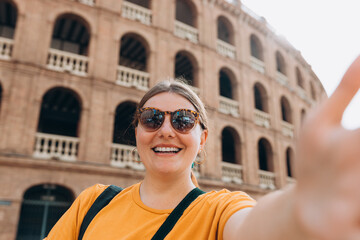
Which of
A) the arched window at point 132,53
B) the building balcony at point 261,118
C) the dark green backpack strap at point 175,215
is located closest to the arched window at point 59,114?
the arched window at point 132,53

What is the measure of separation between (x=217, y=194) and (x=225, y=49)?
1516 centimetres

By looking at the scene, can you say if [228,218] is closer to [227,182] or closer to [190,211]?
[190,211]

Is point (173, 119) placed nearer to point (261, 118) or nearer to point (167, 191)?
point (167, 191)

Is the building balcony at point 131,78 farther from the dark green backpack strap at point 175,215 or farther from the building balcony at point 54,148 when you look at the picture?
the dark green backpack strap at point 175,215

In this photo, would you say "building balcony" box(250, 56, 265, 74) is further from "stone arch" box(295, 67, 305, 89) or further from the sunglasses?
the sunglasses

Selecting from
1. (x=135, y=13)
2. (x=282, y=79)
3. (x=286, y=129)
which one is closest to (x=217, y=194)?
(x=135, y=13)

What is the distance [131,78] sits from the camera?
12.0m

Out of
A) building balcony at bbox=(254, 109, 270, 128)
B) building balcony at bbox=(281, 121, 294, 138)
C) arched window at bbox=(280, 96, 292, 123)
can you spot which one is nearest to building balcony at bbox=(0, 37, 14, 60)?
building balcony at bbox=(254, 109, 270, 128)

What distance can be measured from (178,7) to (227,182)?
1020cm

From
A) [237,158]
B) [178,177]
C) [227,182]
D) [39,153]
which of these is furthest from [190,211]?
[237,158]

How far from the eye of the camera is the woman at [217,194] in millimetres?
481

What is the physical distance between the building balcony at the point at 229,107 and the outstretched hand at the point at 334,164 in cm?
1365

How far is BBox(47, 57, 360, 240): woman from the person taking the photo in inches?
18.9

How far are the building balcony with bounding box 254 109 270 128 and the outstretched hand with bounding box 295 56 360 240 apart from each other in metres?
15.4
